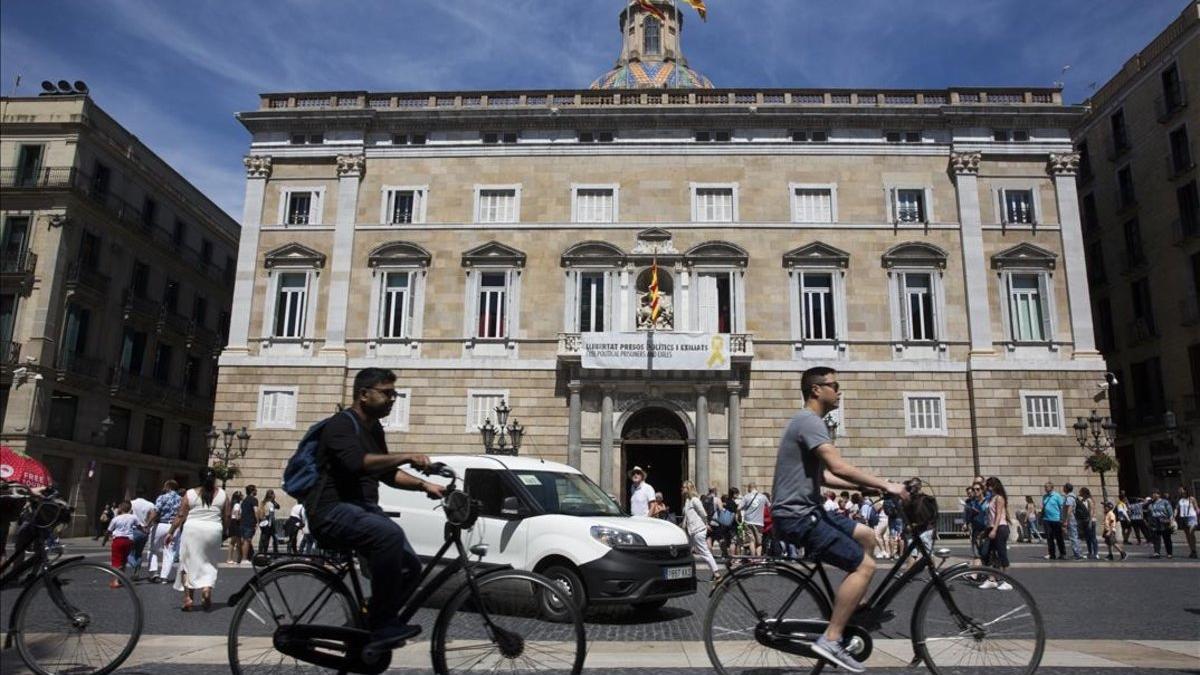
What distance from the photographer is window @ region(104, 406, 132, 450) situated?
34.3 m

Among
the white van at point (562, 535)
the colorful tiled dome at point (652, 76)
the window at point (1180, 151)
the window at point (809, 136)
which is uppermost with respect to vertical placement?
the colorful tiled dome at point (652, 76)

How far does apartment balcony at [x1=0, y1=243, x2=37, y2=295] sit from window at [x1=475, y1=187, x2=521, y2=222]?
17875 mm

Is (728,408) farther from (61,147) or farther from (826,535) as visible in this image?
(61,147)

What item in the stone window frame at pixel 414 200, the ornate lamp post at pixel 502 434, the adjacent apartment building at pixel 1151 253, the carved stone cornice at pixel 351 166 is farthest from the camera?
the adjacent apartment building at pixel 1151 253

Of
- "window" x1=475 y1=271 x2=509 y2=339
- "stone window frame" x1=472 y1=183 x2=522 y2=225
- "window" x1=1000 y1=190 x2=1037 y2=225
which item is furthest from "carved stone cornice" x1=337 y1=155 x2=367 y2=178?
"window" x1=1000 y1=190 x2=1037 y2=225

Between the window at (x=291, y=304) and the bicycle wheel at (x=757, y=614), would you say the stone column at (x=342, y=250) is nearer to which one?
the window at (x=291, y=304)

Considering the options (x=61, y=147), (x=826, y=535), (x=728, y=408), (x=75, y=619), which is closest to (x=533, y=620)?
Result: (x=826, y=535)

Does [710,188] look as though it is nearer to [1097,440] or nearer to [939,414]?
[939,414]

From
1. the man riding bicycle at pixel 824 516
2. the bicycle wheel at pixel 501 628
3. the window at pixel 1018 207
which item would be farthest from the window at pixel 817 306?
the bicycle wheel at pixel 501 628

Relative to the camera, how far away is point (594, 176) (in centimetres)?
3047

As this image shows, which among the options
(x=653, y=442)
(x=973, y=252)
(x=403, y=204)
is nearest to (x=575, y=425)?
(x=653, y=442)

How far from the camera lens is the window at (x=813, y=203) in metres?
29.8

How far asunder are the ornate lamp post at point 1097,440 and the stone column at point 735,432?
1101cm

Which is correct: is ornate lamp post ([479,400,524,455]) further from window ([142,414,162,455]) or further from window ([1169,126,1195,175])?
window ([1169,126,1195,175])
